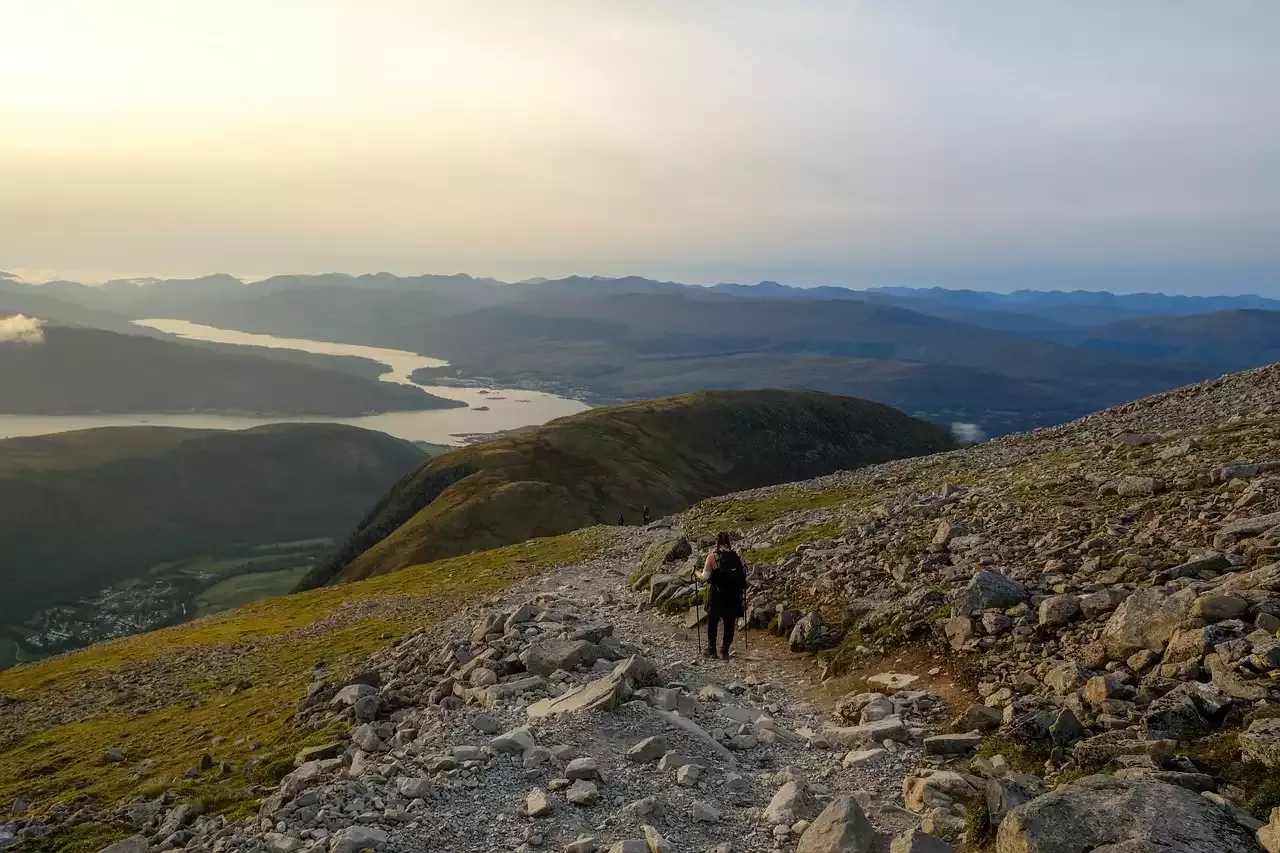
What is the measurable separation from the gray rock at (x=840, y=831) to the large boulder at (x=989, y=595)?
890cm

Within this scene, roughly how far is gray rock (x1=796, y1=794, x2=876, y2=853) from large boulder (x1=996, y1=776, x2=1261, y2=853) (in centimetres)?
173

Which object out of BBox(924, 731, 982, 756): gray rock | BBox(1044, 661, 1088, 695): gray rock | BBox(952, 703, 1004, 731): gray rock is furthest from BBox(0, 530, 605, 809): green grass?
BBox(1044, 661, 1088, 695): gray rock

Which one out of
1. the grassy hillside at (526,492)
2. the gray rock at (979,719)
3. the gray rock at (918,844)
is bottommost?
the grassy hillside at (526,492)

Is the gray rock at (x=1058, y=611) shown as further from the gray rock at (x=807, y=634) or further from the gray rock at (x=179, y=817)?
the gray rock at (x=179, y=817)

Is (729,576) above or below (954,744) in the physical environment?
above

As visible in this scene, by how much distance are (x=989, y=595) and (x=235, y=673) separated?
3217 cm

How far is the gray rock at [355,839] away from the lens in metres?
11.6

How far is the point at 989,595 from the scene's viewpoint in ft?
60.8

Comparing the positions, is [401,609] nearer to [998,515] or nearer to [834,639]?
[834,639]

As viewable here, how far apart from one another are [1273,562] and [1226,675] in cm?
481

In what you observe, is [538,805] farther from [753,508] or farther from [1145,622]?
[753,508]

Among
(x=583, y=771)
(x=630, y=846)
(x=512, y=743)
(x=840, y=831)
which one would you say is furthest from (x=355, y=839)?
(x=840, y=831)

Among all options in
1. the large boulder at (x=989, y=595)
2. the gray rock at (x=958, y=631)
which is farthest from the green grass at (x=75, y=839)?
the large boulder at (x=989, y=595)

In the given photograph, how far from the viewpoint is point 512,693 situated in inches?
703
